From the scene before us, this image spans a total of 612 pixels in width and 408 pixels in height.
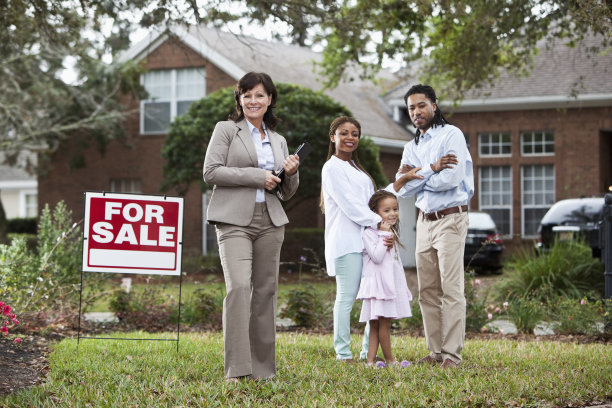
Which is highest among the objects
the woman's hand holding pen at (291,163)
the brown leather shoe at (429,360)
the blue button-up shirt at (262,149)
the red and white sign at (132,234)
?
the blue button-up shirt at (262,149)

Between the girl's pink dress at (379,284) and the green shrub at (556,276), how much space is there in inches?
209

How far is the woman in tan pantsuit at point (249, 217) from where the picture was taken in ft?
21.1

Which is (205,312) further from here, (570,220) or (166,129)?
(166,129)

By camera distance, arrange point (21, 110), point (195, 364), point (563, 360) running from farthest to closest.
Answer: point (21, 110) < point (563, 360) < point (195, 364)

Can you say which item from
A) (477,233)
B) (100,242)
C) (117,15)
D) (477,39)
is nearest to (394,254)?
(100,242)

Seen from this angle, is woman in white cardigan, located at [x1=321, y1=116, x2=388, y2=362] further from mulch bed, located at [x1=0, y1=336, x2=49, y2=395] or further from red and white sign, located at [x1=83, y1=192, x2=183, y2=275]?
mulch bed, located at [x1=0, y1=336, x2=49, y2=395]

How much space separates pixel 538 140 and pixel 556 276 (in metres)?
13.6

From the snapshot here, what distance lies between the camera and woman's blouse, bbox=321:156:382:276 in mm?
7316

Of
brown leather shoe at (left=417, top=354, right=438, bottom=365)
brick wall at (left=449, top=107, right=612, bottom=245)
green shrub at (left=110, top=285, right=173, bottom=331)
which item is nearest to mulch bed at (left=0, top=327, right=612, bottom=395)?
green shrub at (left=110, top=285, right=173, bottom=331)

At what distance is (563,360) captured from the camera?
25.5 ft

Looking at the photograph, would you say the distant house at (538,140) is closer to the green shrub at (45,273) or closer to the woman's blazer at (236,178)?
the green shrub at (45,273)

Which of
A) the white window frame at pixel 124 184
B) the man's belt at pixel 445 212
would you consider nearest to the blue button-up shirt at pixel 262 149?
the man's belt at pixel 445 212

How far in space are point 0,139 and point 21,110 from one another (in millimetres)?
Answer: 1277

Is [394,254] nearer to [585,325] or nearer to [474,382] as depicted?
[474,382]
